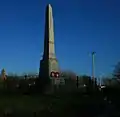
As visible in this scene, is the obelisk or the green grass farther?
the obelisk

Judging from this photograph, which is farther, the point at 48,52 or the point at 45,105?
the point at 48,52

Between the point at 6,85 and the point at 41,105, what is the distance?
5.85 metres

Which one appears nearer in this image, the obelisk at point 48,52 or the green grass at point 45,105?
the green grass at point 45,105

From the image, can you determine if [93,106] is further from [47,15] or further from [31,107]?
[47,15]

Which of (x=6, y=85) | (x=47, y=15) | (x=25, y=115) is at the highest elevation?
(x=47, y=15)

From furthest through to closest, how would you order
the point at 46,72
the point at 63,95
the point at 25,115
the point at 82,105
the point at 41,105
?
1. the point at 46,72
2. the point at 63,95
3. the point at 82,105
4. the point at 41,105
5. the point at 25,115

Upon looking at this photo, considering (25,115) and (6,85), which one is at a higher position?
(6,85)

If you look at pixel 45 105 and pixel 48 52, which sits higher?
pixel 48 52

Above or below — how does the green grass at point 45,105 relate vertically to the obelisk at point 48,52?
below

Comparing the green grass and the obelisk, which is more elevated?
the obelisk

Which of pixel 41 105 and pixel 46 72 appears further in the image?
pixel 46 72

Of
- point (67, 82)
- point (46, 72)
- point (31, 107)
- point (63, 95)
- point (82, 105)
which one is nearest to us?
point (31, 107)

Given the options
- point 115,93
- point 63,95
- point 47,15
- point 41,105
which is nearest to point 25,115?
point 41,105

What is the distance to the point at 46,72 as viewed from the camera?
45.8 m
